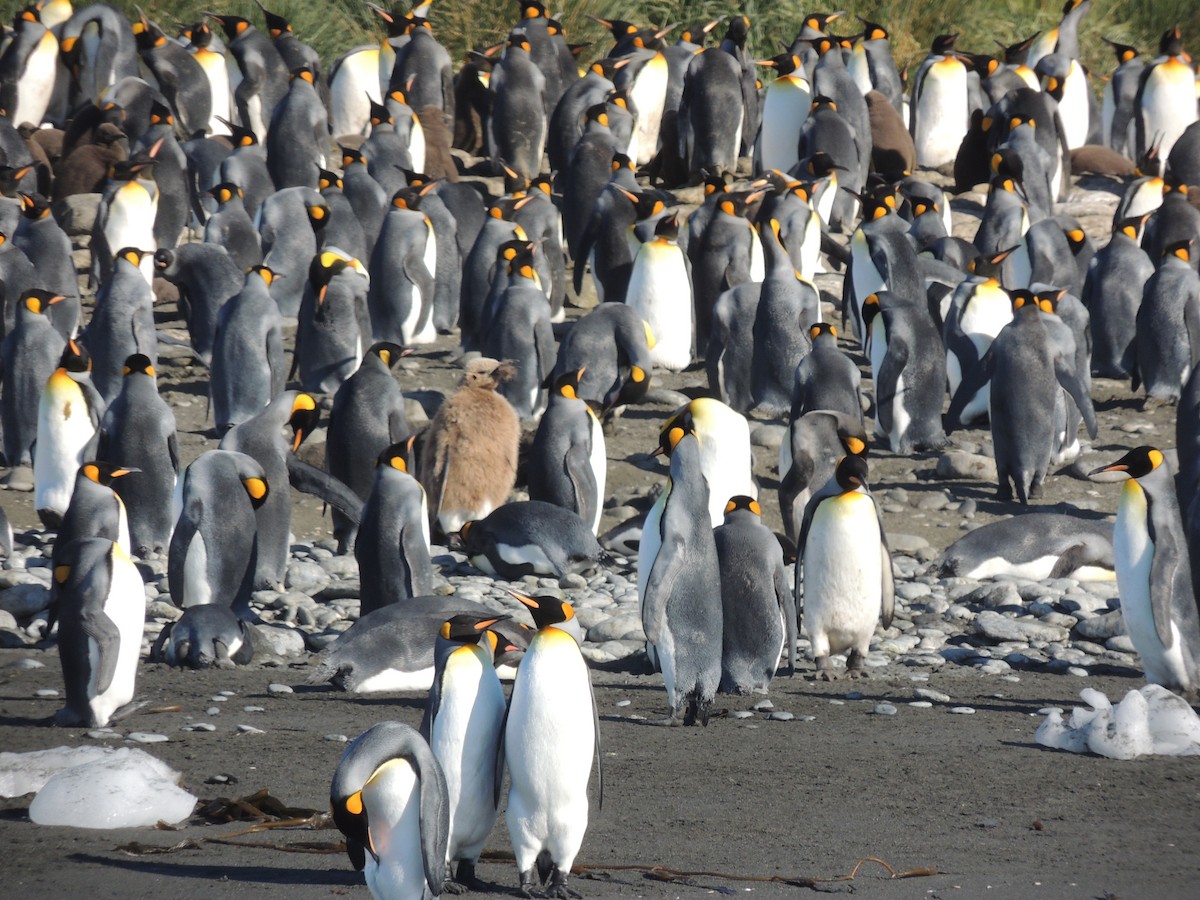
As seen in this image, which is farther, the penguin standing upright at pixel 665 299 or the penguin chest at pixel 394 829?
the penguin standing upright at pixel 665 299

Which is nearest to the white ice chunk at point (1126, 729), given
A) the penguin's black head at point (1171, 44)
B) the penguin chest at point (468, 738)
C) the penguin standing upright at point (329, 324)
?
the penguin chest at point (468, 738)

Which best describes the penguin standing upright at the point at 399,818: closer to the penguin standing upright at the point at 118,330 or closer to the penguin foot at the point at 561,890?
the penguin foot at the point at 561,890

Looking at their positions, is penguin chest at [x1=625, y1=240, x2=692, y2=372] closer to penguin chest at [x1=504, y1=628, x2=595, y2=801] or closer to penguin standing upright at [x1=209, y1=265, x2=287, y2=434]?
penguin standing upright at [x1=209, y1=265, x2=287, y2=434]

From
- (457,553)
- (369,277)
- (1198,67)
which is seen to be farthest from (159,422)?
(1198,67)

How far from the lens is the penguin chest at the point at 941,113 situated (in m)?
16.9

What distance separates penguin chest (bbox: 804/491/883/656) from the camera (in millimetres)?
6914

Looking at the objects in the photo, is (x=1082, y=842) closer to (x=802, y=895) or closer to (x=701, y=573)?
(x=802, y=895)

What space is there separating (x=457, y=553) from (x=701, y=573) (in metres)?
3.17

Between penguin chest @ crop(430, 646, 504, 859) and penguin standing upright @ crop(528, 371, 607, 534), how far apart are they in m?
4.34

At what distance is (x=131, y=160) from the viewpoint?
44.4ft

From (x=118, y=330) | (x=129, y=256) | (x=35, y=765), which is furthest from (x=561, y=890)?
(x=129, y=256)

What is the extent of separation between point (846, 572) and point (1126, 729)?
162 centimetres

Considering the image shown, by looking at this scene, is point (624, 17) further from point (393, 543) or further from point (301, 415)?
point (393, 543)

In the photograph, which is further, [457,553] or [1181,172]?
[1181,172]
